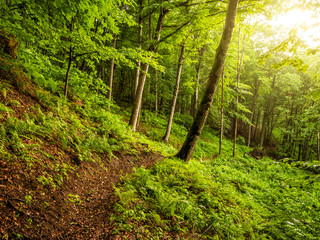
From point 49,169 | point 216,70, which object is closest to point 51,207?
point 49,169

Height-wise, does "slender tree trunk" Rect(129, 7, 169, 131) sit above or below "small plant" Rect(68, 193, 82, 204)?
above

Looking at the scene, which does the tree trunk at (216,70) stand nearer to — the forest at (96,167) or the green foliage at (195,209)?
the forest at (96,167)

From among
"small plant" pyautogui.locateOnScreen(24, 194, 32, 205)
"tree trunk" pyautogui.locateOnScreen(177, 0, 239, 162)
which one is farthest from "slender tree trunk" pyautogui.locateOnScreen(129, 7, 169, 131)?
"small plant" pyautogui.locateOnScreen(24, 194, 32, 205)

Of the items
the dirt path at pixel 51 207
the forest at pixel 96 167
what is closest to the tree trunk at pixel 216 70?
the forest at pixel 96 167

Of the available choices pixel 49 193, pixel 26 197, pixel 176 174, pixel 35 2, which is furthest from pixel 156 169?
pixel 35 2

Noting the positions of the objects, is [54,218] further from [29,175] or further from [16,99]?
[16,99]

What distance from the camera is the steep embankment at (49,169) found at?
2.45 m

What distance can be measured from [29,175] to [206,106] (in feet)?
16.9

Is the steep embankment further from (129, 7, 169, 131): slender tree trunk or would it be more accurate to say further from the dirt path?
(129, 7, 169, 131): slender tree trunk

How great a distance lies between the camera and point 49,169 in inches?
139

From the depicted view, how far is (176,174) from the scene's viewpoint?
5.67 meters

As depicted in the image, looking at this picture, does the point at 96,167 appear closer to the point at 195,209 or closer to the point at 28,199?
the point at 28,199

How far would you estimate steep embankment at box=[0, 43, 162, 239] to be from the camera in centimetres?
245

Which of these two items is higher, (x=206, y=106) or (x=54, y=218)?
(x=206, y=106)
